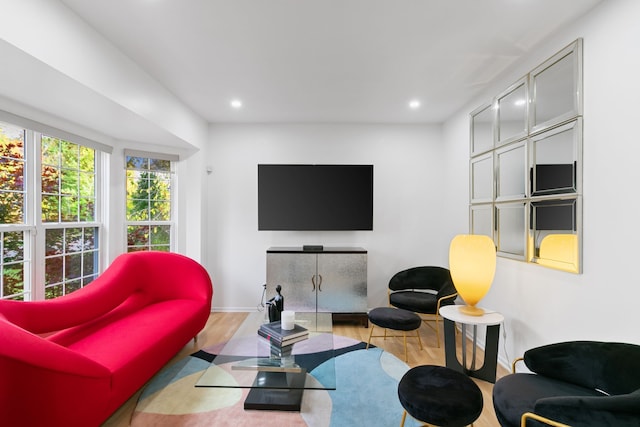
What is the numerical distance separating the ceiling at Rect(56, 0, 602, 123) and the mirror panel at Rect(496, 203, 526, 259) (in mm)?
1229

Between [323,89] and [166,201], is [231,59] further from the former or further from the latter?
[166,201]

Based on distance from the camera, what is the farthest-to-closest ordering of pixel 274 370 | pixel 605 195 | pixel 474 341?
1. pixel 474 341
2. pixel 274 370
3. pixel 605 195

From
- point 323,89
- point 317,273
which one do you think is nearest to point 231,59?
point 323,89

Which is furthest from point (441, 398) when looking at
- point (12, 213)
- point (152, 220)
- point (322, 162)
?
point (152, 220)

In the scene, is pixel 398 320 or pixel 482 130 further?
pixel 482 130

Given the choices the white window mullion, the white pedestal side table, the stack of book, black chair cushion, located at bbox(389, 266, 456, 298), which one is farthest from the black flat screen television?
the white window mullion

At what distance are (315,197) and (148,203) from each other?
2.09 m

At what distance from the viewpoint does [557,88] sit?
221 cm

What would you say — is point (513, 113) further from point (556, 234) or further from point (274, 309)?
point (274, 309)

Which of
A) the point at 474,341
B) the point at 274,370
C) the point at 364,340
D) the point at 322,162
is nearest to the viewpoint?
the point at 274,370

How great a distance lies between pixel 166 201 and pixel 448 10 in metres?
3.63

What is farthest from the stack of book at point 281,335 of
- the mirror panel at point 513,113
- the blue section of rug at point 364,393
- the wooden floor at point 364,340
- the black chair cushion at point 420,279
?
the mirror panel at point 513,113

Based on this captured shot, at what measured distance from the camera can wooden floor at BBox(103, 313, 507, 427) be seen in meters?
2.10

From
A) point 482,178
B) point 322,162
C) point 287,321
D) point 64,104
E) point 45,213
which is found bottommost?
point 287,321
